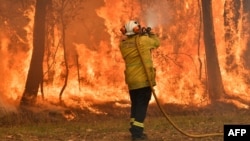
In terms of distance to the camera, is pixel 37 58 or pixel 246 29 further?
pixel 246 29

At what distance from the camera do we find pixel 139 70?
5570 mm

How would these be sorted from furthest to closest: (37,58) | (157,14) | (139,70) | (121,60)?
(157,14)
(121,60)
(37,58)
(139,70)

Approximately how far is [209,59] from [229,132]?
5333 millimetres

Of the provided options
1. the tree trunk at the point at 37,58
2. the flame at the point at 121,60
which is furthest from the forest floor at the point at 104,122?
the tree trunk at the point at 37,58

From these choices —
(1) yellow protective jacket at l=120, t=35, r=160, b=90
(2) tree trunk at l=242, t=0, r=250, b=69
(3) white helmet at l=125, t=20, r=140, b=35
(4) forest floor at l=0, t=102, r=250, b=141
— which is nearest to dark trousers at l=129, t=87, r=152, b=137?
(1) yellow protective jacket at l=120, t=35, r=160, b=90

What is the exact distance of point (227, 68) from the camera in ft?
31.8

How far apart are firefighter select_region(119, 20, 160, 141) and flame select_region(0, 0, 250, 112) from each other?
9.86 ft

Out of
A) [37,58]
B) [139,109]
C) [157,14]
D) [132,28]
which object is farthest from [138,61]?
[157,14]

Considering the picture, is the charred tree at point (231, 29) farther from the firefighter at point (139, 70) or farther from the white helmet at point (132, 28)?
the white helmet at point (132, 28)

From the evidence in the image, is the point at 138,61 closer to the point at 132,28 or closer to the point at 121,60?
the point at 132,28

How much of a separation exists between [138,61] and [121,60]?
130 inches

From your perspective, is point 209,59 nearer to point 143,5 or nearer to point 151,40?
point 143,5

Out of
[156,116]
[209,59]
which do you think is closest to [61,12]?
[156,116]

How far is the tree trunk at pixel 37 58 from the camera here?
822 centimetres
